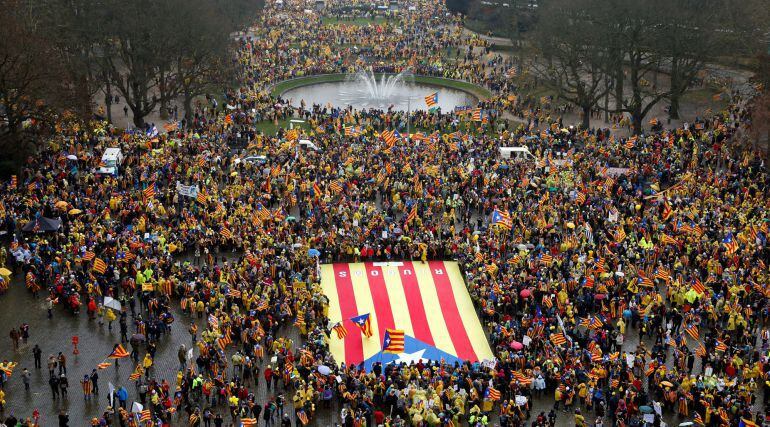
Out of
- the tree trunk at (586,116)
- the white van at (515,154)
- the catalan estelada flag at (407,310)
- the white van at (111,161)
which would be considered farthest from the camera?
the tree trunk at (586,116)

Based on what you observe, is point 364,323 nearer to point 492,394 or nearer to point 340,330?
point 340,330

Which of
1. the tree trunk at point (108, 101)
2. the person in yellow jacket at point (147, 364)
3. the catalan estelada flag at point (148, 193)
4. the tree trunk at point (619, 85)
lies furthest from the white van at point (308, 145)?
the person in yellow jacket at point (147, 364)

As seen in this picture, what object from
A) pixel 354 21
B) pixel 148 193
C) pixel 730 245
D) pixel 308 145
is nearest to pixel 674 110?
pixel 730 245

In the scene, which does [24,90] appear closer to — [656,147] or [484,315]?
[484,315]

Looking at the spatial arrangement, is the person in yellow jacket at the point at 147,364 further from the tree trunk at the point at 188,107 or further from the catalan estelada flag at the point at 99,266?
the tree trunk at the point at 188,107

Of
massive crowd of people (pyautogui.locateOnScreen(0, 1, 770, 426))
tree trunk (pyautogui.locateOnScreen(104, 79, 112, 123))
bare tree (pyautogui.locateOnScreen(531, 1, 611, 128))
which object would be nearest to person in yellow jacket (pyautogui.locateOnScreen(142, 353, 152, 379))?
massive crowd of people (pyautogui.locateOnScreen(0, 1, 770, 426))

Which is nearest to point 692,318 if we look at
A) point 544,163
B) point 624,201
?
point 624,201

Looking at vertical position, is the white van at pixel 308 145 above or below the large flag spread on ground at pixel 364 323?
above
